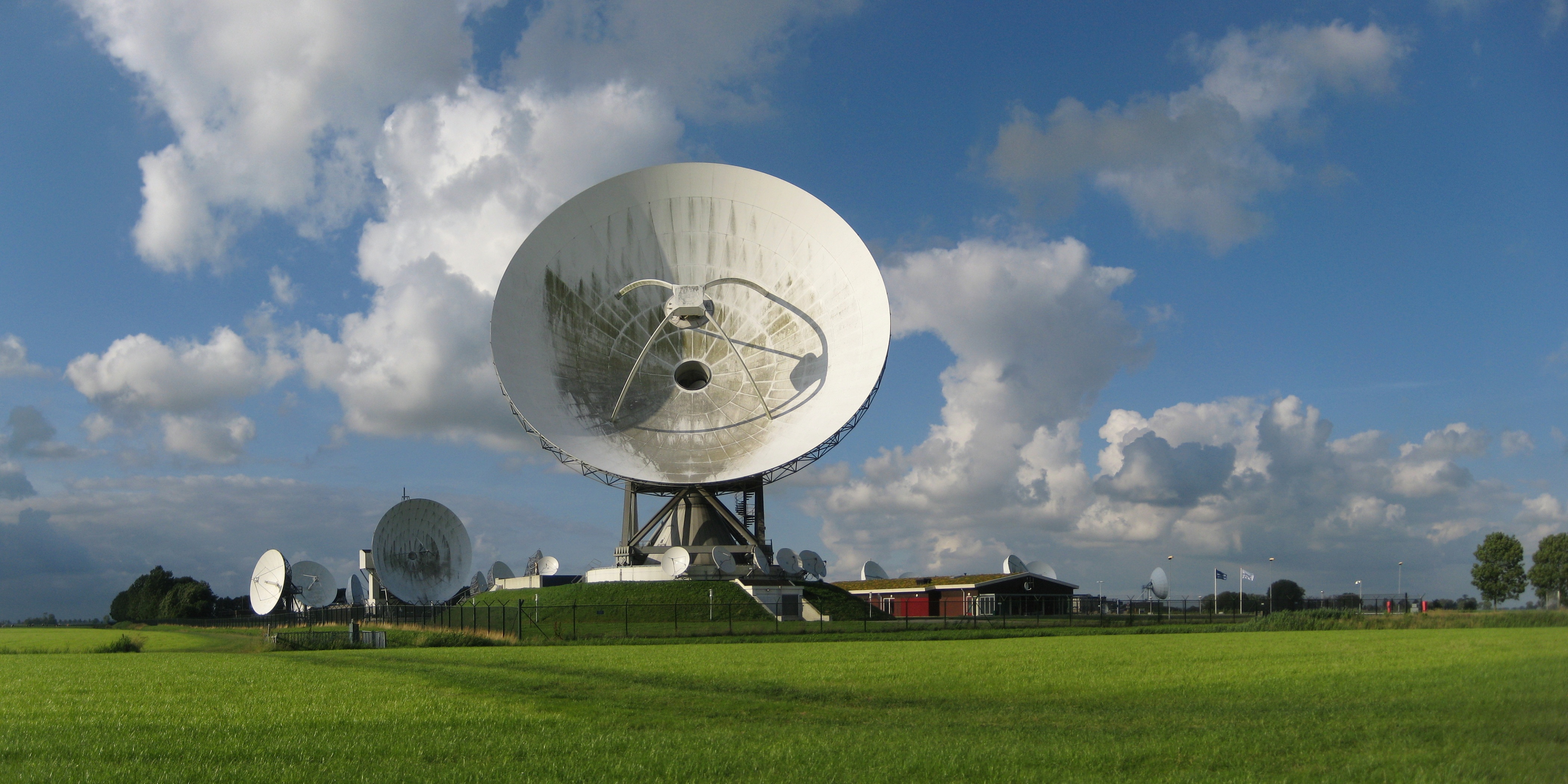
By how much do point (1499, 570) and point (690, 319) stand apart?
55033 mm

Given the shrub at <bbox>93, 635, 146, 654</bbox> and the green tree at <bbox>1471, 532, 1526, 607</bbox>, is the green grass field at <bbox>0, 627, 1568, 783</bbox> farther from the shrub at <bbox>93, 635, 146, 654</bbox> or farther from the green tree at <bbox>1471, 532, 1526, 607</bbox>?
the shrub at <bbox>93, 635, 146, 654</bbox>

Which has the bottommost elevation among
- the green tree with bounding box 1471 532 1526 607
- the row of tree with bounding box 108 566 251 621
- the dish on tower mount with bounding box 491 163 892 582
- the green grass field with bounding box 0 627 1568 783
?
the row of tree with bounding box 108 566 251 621

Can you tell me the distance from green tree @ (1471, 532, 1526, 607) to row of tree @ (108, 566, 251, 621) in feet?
479

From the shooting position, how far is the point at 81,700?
49.7 ft

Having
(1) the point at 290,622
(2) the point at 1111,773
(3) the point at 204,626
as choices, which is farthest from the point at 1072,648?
(3) the point at 204,626

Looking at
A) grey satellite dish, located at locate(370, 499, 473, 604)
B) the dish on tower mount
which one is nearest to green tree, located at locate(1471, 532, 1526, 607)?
the dish on tower mount

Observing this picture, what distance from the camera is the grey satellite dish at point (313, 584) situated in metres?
86.8

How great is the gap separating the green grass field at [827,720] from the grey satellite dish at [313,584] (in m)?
66.4

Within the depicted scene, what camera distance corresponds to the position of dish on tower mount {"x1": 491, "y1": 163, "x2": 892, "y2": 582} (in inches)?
2197

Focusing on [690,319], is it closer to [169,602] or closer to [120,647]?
[120,647]

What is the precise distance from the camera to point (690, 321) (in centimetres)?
5781

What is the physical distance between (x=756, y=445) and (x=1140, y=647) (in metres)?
29.5

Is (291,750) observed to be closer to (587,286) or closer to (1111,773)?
(1111,773)

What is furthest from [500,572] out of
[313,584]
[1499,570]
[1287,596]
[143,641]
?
[1499,570]
